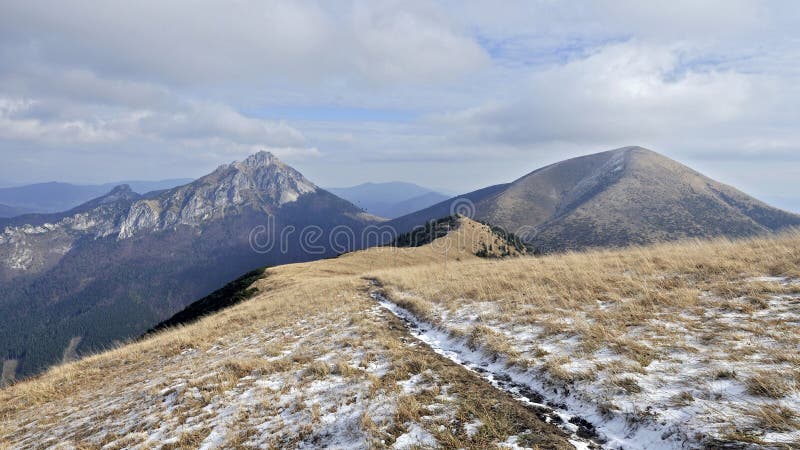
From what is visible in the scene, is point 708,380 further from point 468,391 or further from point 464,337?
point 464,337

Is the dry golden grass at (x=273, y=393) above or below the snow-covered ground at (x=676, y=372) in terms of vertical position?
below

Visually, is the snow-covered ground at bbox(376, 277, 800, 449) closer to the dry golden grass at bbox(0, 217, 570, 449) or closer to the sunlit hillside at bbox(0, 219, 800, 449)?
the sunlit hillside at bbox(0, 219, 800, 449)

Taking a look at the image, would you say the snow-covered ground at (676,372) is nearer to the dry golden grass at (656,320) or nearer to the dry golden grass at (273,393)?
the dry golden grass at (656,320)

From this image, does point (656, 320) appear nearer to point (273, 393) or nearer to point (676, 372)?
point (676, 372)

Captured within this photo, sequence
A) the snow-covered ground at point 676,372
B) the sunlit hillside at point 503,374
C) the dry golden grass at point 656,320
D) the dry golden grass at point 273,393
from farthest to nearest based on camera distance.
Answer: the dry golden grass at point 273,393
the dry golden grass at point 656,320
the sunlit hillside at point 503,374
the snow-covered ground at point 676,372

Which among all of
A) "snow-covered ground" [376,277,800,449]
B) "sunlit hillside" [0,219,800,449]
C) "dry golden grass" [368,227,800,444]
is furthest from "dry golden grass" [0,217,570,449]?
"dry golden grass" [368,227,800,444]

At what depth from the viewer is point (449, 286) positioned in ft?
61.5

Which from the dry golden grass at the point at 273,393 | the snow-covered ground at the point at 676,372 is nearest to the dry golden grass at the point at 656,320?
the snow-covered ground at the point at 676,372

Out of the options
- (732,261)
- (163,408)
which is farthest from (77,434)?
(732,261)

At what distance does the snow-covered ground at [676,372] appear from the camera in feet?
17.8

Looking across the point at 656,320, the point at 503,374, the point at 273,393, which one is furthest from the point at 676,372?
the point at 273,393

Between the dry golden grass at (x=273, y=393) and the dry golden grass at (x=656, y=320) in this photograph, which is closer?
the dry golden grass at (x=656, y=320)

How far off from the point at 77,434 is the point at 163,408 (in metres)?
2.24

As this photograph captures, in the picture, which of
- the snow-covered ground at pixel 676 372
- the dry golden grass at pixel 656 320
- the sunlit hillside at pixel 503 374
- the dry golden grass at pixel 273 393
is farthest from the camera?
the dry golden grass at pixel 273 393
